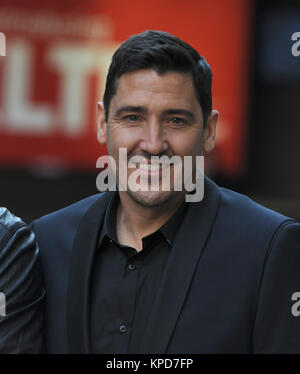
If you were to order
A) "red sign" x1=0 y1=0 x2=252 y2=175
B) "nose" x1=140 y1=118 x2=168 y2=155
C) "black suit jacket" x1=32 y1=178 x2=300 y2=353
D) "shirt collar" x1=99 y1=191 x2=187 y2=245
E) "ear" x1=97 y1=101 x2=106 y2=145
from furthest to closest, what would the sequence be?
"red sign" x1=0 y1=0 x2=252 y2=175 → "ear" x1=97 y1=101 x2=106 y2=145 → "shirt collar" x1=99 y1=191 x2=187 y2=245 → "nose" x1=140 y1=118 x2=168 y2=155 → "black suit jacket" x1=32 y1=178 x2=300 y2=353

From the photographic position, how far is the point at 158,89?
7.24 feet

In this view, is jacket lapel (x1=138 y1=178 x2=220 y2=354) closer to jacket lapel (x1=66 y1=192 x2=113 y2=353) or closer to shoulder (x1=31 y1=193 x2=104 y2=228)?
jacket lapel (x1=66 y1=192 x2=113 y2=353)

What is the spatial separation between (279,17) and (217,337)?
715cm

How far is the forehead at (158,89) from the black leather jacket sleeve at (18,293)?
574 millimetres

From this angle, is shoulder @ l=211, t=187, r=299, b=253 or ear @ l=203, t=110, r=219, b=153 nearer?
shoulder @ l=211, t=187, r=299, b=253

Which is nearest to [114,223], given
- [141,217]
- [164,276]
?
[141,217]

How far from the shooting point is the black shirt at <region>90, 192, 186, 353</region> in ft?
7.13

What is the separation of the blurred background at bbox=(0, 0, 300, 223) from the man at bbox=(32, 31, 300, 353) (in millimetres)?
5732

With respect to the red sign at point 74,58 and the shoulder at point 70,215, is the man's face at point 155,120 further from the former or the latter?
the red sign at point 74,58

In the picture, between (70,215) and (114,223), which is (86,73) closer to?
(70,215)

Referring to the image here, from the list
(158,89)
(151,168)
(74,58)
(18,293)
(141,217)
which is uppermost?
(74,58)

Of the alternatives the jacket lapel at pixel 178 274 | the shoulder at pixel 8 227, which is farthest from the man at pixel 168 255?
the shoulder at pixel 8 227

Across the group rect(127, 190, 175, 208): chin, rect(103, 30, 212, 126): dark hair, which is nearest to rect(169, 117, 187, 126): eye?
rect(103, 30, 212, 126): dark hair

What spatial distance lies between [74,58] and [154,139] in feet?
19.9
